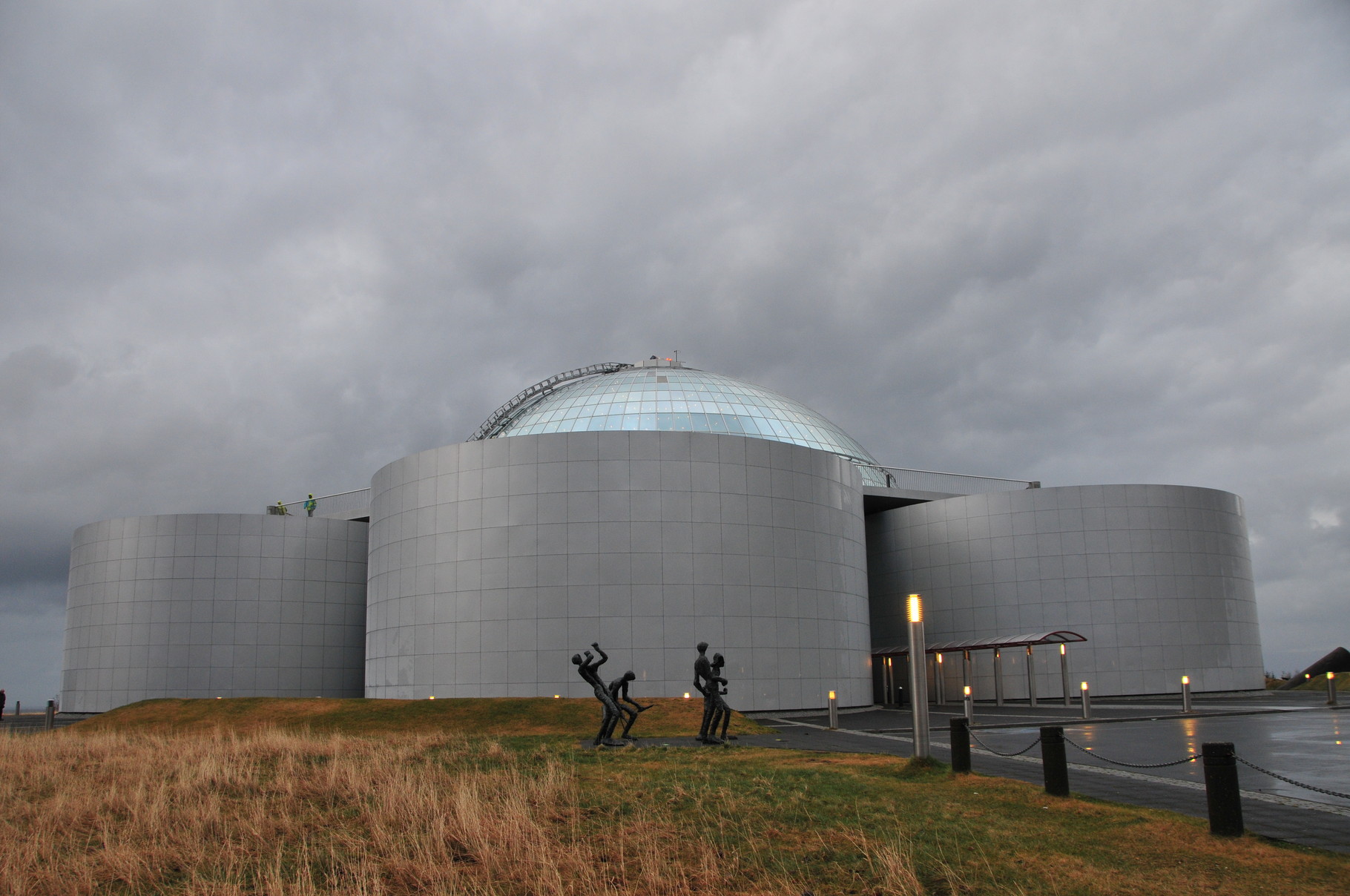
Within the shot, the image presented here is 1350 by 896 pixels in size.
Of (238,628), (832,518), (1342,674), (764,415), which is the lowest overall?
(1342,674)

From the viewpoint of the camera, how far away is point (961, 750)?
1437 cm

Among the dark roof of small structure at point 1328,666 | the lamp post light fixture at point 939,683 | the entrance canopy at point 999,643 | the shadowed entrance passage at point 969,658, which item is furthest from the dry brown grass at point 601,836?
the dark roof of small structure at point 1328,666

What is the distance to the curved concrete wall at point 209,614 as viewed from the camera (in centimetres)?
4659

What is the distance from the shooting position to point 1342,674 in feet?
169

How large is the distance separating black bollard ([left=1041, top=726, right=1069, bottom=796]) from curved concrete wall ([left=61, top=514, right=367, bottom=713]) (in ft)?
139

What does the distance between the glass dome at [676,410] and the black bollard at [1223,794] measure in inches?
1253

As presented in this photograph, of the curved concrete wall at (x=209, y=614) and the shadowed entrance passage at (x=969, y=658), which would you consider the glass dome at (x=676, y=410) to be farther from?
the curved concrete wall at (x=209, y=614)

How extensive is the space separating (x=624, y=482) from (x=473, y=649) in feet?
26.2

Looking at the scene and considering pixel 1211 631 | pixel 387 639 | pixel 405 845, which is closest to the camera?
pixel 405 845

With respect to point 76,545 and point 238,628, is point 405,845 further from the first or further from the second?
point 76,545

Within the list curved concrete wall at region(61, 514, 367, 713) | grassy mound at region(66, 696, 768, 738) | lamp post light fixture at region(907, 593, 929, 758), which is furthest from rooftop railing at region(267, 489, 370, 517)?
lamp post light fixture at region(907, 593, 929, 758)

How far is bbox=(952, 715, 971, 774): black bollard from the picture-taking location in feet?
47.0

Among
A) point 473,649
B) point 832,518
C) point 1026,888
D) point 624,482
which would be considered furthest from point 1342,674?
point 1026,888

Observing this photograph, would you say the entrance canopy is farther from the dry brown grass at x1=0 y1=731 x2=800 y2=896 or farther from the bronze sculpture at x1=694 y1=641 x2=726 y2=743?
the dry brown grass at x1=0 y1=731 x2=800 y2=896
